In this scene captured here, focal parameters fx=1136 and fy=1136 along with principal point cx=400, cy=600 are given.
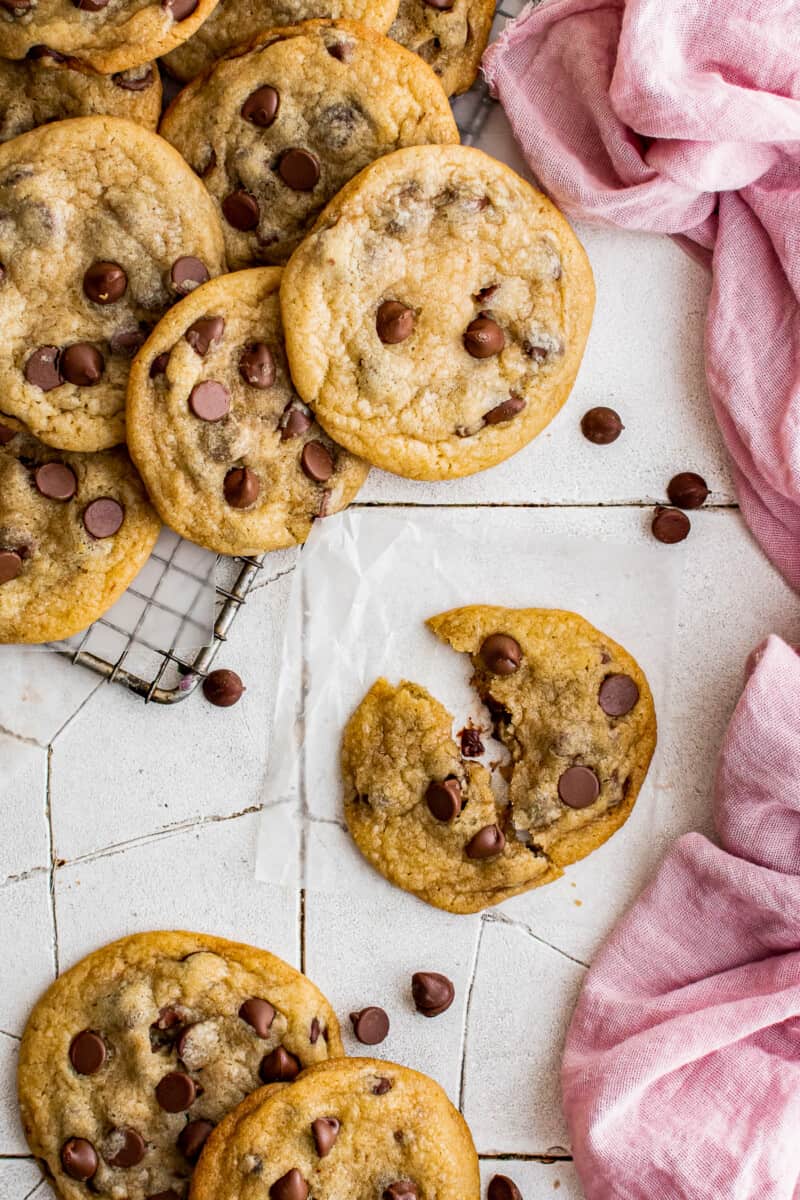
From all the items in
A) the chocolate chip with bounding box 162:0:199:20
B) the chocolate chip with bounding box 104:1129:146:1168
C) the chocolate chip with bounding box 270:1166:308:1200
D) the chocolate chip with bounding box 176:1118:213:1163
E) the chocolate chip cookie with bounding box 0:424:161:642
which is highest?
the chocolate chip with bounding box 162:0:199:20

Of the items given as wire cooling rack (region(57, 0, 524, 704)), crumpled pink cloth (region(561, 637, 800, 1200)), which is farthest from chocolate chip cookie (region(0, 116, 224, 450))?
crumpled pink cloth (region(561, 637, 800, 1200))

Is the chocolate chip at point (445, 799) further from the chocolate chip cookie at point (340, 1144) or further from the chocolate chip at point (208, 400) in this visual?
the chocolate chip at point (208, 400)

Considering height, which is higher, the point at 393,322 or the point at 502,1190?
the point at 393,322

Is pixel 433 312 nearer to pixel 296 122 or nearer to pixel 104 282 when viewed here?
pixel 296 122

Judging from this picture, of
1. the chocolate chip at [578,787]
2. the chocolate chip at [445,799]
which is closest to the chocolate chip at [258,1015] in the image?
the chocolate chip at [445,799]

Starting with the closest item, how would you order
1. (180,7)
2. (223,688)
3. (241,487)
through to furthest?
(180,7) → (241,487) → (223,688)

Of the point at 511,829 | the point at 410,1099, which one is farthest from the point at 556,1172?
the point at 511,829

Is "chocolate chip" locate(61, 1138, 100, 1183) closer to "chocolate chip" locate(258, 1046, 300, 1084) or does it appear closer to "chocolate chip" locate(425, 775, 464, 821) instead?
"chocolate chip" locate(258, 1046, 300, 1084)

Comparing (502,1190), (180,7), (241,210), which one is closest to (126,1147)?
(502,1190)
